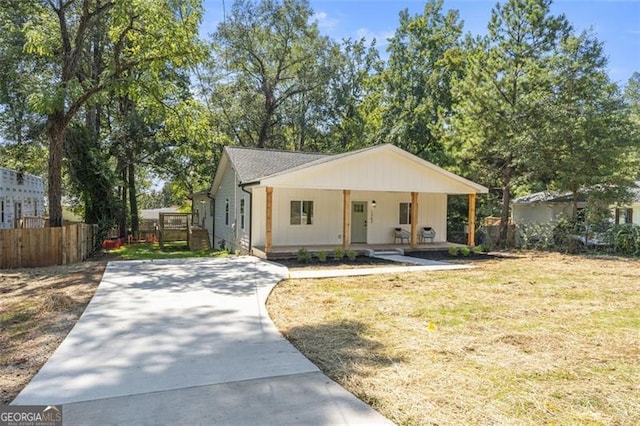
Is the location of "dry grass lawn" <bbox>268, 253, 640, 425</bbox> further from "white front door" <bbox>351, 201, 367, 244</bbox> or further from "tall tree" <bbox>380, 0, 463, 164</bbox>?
"tall tree" <bbox>380, 0, 463, 164</bbox>

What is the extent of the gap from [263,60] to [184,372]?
26.8 meters

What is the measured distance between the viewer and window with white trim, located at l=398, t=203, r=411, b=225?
1752cm

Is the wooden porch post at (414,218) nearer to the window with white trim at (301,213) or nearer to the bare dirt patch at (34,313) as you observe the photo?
the window with white trim at (301,213)

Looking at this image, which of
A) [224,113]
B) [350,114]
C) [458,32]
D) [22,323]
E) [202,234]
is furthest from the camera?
[350,114]

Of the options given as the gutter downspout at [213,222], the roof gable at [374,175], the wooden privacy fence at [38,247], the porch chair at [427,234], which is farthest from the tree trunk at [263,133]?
the wooden privacy fence at [38,247]

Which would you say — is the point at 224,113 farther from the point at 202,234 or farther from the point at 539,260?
the point at 539,260

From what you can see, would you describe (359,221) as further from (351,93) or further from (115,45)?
(351,93)

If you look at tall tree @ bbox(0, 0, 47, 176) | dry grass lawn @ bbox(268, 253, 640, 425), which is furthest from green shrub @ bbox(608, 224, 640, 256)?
tall tree @ bbox(0, 0, 47, 176)

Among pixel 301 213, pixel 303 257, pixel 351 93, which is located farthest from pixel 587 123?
pixel 351 93

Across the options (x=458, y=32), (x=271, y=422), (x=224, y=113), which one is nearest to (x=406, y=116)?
(x=458, y=32)

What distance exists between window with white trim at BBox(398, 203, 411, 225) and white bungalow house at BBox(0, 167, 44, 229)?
1560 centimetres

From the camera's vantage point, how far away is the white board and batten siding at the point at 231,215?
50.5ft

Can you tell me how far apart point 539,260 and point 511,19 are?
33.6 ft

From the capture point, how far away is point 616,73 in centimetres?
1691
